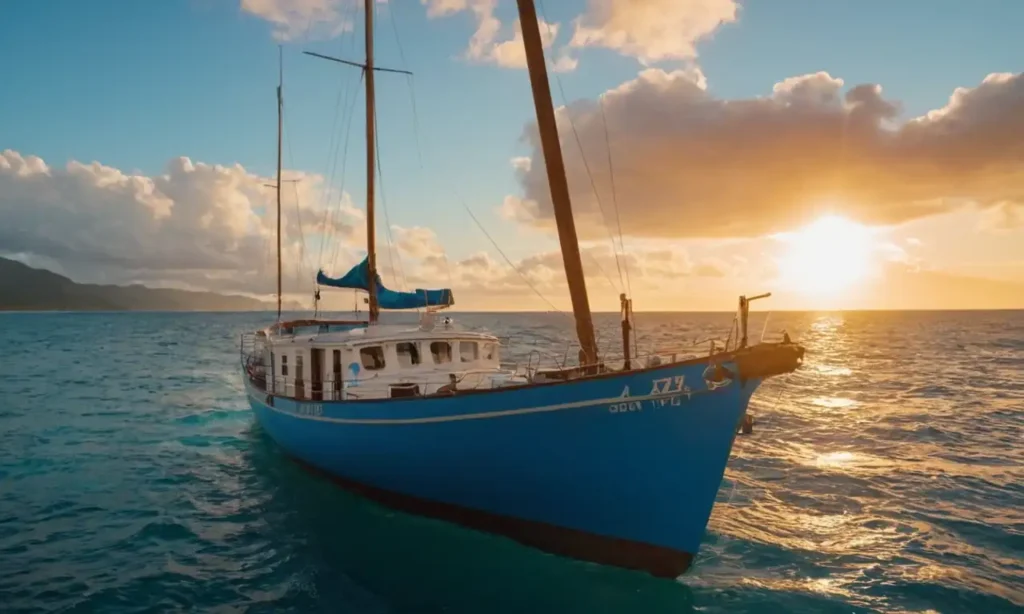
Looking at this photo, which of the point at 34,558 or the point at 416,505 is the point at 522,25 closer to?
the point at 416,505

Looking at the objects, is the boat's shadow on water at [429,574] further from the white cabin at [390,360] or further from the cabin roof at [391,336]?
the cabin roof at [391,336]

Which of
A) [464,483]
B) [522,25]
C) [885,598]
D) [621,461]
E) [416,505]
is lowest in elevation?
[885,598]

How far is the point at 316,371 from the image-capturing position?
1667 centimetres

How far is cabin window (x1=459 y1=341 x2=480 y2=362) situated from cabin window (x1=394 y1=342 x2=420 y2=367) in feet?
3.92

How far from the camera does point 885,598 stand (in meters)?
11.1

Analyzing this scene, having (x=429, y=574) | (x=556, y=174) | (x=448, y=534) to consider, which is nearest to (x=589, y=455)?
(x=429, y=574)

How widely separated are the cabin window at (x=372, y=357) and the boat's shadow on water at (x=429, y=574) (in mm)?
3316

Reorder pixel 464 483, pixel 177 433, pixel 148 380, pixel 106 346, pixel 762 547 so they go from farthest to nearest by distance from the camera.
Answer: pixel 106 346
pixel 148 380
pixel 177 433
pixel 762 547
pixel 464 483

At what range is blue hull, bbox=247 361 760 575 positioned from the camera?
1051 cm

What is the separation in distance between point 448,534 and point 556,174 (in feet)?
25.7

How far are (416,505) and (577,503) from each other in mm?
4051

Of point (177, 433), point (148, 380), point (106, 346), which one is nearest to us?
point (177, 433)

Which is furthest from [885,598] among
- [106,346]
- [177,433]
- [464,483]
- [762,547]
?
[106,346]

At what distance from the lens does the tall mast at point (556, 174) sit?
41.5 ft
